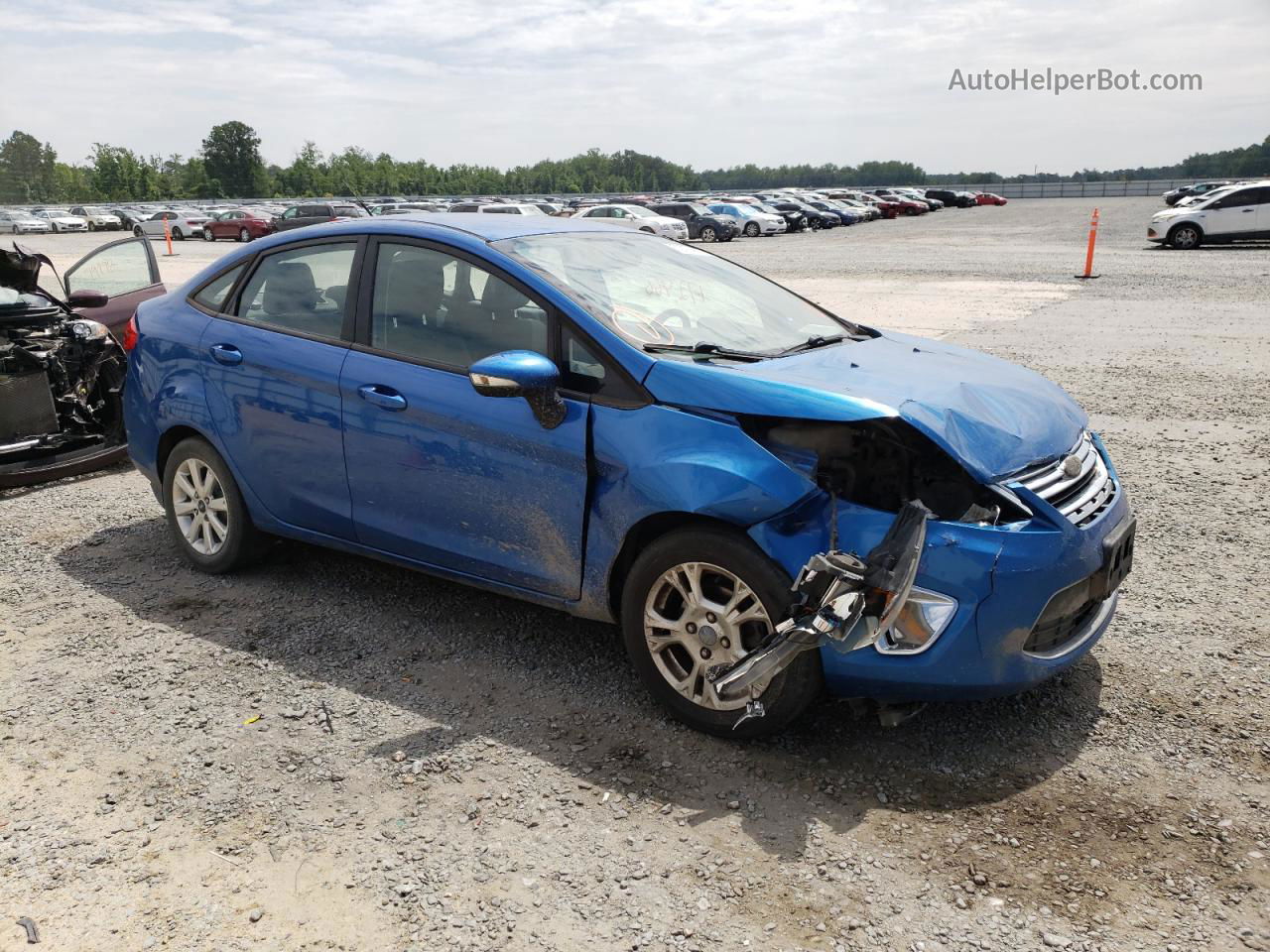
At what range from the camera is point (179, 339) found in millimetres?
4914

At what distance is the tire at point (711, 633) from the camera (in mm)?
3227

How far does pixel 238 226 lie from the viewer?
46.0 meters

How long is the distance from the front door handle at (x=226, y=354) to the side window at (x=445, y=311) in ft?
2.65

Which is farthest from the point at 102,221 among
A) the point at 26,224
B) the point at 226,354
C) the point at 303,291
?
the point at 303,291

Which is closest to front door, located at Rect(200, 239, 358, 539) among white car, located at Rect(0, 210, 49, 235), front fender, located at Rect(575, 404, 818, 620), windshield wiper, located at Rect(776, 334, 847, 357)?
front fender, located at Rect(575, 404, 818, 620)

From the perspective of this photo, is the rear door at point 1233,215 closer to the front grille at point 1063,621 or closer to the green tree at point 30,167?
the front grille at point 1063,621

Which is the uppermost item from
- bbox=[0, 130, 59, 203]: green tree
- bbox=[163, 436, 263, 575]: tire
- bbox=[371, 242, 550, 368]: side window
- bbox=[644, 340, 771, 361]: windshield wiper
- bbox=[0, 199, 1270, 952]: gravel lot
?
bbox=[0, 130, 59, 203]: green tree

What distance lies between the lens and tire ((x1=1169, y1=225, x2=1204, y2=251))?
25.4m

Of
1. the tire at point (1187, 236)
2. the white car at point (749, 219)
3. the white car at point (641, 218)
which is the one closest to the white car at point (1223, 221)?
the tire at point (1187, 236)

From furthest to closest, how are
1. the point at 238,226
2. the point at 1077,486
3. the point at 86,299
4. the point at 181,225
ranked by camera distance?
1. the point at 181,225
2. the point at 238,226
3. the point at 86,299
4. the point at 1077,486

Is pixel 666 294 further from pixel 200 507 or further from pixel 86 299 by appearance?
pixel 86 299

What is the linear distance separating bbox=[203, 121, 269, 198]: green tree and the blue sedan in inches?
5055

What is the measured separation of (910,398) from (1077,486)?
2.18 feet

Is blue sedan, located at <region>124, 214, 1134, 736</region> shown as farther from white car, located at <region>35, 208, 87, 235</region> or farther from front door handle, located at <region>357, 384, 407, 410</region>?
white car, located at <region>35, 208, 87, 235</region>
